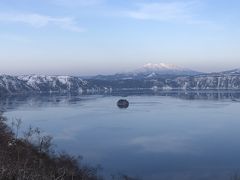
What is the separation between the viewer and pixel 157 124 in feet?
189

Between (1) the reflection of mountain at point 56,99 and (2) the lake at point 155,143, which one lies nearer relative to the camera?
(2) the lake at point 155,143

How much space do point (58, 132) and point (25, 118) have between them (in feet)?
58.2

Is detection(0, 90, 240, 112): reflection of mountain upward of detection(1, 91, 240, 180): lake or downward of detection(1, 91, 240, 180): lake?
downward

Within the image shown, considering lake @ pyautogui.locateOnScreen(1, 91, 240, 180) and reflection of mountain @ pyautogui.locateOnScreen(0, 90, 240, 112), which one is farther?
reflection of mountain @ pyautogui.locateOnScreen(0, 90, 240, 112)

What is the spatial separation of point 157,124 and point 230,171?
27.7m

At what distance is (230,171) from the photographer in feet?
98.9

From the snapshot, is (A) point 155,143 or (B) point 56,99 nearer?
(A) point 155,143

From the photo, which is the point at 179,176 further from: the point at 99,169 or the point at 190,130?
the point at 190,130

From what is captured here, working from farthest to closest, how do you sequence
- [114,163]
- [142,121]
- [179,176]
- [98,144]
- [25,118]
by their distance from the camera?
[25,118] < [142,121] < [98,144] < [114,163] < [179,176]

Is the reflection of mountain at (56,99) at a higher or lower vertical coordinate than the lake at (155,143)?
lower

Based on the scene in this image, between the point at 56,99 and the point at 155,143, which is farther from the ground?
the point at 155,143

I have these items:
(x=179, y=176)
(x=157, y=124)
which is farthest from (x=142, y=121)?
(x=179, y=176)

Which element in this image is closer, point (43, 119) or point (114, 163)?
point (114, 163)

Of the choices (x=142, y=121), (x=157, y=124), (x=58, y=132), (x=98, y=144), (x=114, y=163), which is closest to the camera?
(x=114, y=163)
